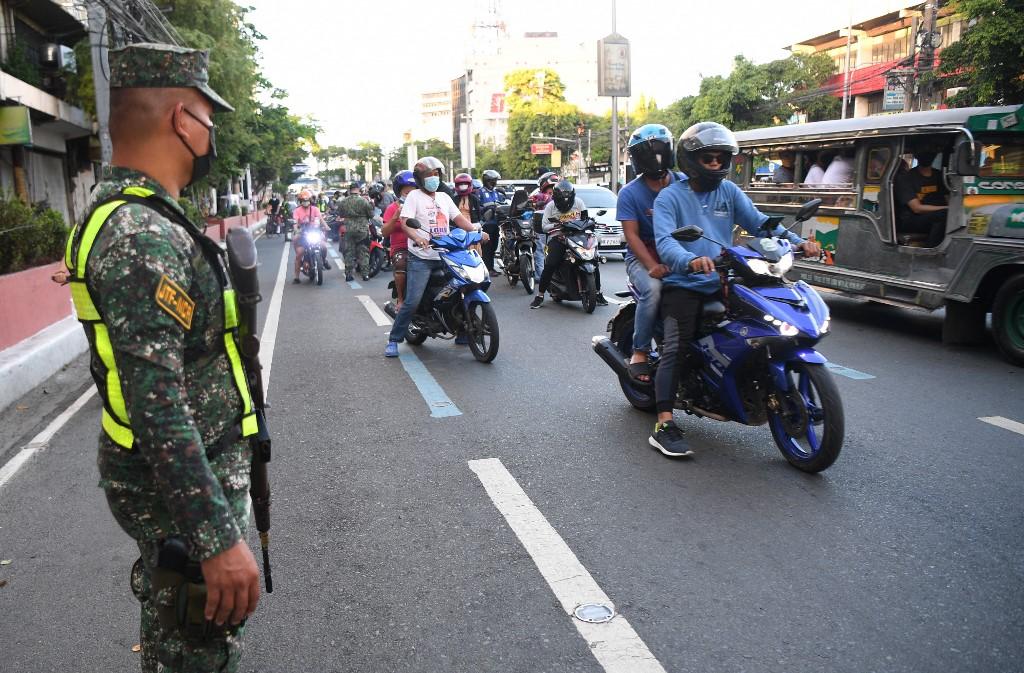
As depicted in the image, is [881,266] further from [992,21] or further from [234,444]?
[992,21]

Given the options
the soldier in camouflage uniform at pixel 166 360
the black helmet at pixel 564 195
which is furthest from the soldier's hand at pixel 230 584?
the black helmet at pixel 564 195

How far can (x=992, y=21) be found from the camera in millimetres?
22422

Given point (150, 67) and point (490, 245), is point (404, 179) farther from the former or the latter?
point (150, 67)

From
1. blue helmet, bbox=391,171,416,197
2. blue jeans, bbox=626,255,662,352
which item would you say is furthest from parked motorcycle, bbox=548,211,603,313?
blue jeans, bbox=626,255,662,352

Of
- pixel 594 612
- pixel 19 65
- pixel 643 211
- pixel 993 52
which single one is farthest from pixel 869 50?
pixel 594 612

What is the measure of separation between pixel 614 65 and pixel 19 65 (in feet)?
69.2

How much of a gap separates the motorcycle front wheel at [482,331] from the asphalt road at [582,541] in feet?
3.57

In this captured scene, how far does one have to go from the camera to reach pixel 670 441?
5.21m

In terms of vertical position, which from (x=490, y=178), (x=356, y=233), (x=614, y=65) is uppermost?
(x=614, y=65)

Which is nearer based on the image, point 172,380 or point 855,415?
point 172,380

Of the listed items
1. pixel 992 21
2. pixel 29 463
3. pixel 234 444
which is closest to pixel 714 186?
pixel 234 444

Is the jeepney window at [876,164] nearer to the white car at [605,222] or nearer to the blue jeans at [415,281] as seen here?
the blue jeans at [415,281]

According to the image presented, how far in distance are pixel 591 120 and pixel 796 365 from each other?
3511 inches

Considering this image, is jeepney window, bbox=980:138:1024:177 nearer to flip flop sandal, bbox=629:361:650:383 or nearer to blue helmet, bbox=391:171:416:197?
flip flop sandal, bbox=629:361:650:383
